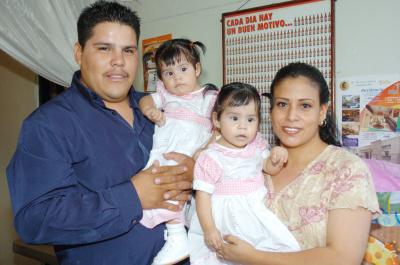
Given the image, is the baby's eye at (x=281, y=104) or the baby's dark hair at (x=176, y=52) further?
the baby's dark hair at (x=176, y=52)

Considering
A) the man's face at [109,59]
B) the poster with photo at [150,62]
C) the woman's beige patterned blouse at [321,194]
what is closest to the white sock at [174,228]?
the woman's beige patterned blouse at [321,194]

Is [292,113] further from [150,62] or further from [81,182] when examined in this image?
[150,62]

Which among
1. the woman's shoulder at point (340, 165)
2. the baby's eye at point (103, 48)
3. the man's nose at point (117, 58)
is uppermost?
the baby's eye at point (103, 48)

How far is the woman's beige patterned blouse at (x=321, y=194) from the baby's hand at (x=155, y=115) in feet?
2.10

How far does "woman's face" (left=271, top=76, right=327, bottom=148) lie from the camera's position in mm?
1462

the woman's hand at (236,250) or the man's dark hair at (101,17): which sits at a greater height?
the man's dark hair at (101,17)

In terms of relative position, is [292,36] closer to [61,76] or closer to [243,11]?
[243,11]

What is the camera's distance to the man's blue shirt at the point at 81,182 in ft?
4.40

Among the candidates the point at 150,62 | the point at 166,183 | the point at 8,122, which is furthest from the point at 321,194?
the point at 8,122

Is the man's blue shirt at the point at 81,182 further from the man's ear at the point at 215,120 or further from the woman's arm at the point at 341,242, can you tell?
the woman's arm at the point at 341,242

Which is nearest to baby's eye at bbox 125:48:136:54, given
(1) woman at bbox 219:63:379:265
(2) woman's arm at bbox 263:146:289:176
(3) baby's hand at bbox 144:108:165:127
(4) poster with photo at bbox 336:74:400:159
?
(3) baby's hand at bbox 144:108:165:127

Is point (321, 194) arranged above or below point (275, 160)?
below

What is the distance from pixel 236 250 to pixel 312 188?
380mm

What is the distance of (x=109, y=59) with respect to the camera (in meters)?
1.60
